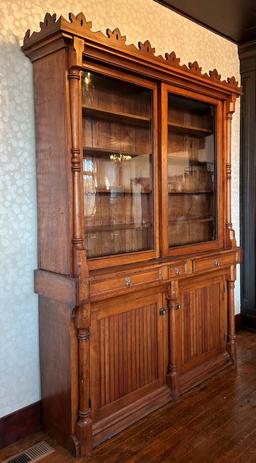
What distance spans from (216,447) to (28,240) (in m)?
1.56

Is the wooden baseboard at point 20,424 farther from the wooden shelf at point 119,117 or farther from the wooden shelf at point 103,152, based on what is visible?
the wooden shelf at point 119,117

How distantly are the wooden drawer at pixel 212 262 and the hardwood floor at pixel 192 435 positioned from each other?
2.83ft

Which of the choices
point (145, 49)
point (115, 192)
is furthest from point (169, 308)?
point (145, 49)

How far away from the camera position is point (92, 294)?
208 centimetres

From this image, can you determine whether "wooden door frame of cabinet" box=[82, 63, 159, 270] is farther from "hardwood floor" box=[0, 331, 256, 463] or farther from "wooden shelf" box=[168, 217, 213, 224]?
"hardwood floor" box=[0, 331, 256, 463]

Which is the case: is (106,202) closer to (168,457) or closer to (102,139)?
(102,139)

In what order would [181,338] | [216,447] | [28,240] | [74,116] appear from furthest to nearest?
[181,338] → [28,240] → [216,447] → [74,116]

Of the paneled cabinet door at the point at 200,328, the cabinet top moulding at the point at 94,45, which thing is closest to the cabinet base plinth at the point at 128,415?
the paneled cabinet door at the point at 200,328

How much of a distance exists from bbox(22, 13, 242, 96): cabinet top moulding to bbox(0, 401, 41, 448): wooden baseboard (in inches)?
79.5

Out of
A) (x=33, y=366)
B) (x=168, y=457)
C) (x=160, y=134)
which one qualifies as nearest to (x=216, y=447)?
(x=168, y=457)

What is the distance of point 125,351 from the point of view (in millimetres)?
2381

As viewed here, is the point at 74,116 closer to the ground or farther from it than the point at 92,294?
farther from it

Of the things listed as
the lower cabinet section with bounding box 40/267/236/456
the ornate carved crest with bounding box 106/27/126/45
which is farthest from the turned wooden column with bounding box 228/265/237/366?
the ornate carved crest with bounding box 106/27/126/45

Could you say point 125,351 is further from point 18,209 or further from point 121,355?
point 18,209
